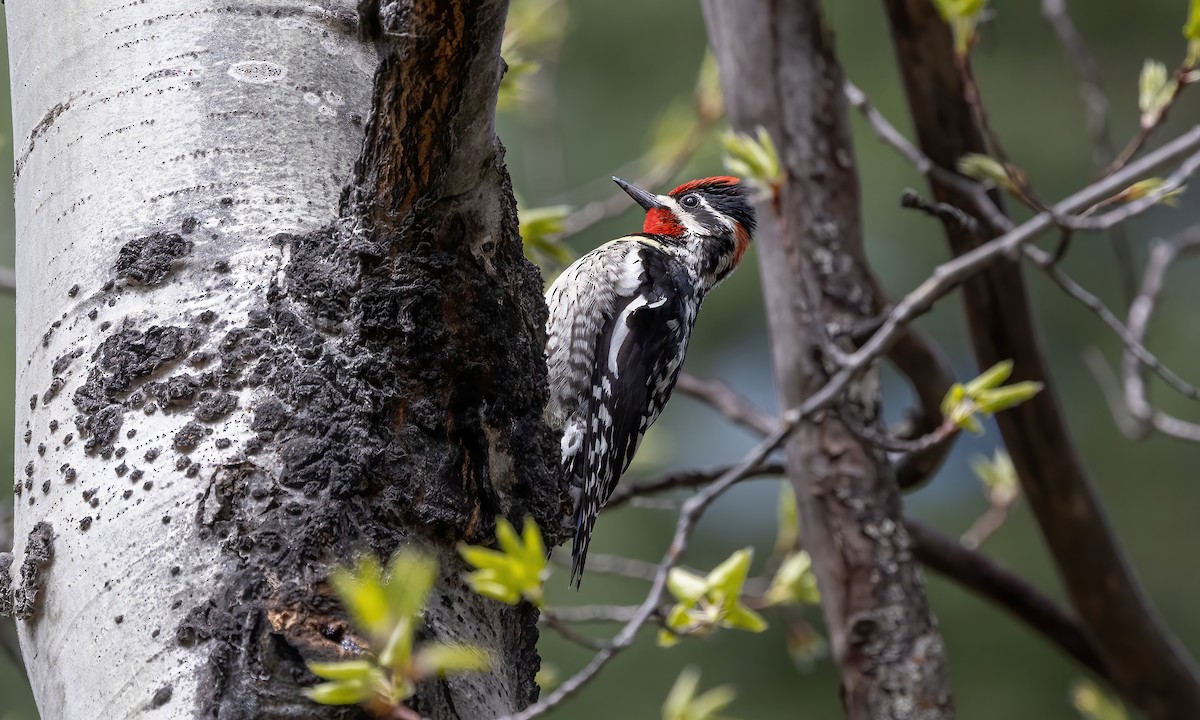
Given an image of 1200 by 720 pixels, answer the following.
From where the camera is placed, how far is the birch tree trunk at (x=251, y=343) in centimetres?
122

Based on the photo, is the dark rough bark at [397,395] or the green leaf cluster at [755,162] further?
the green leaf cluster at [755,162]

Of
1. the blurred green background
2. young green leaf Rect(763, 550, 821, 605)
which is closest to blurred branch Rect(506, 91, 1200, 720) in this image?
young green leaf Rect(763, 550, 821, 605)

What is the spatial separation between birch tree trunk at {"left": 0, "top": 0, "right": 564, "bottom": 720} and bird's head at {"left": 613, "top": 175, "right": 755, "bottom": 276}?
80.6 inches

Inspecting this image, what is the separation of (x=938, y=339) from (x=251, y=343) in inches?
221

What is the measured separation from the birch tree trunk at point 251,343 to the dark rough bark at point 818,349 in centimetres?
127

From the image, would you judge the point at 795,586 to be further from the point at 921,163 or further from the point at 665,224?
the point at 665,224

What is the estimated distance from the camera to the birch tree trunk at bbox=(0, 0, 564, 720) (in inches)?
48.0

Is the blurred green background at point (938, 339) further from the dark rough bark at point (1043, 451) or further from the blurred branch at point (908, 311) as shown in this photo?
the blurred branch at point (908, 311)

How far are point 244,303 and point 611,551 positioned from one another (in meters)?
4.58

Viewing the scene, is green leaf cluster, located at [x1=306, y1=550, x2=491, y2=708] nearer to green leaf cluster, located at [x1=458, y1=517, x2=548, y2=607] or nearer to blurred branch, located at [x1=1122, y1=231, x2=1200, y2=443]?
green leaf cluster, located at [x1=458, y1=517, x2=548, y2=607]

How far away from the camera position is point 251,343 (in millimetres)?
1329

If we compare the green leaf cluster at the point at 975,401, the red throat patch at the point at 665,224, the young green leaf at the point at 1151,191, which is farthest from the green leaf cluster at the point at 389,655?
the red throat patch at the point at 665,224

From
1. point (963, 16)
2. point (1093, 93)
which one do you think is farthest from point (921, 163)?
point (1093, 93)

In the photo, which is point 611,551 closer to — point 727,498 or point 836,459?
point 727,498
